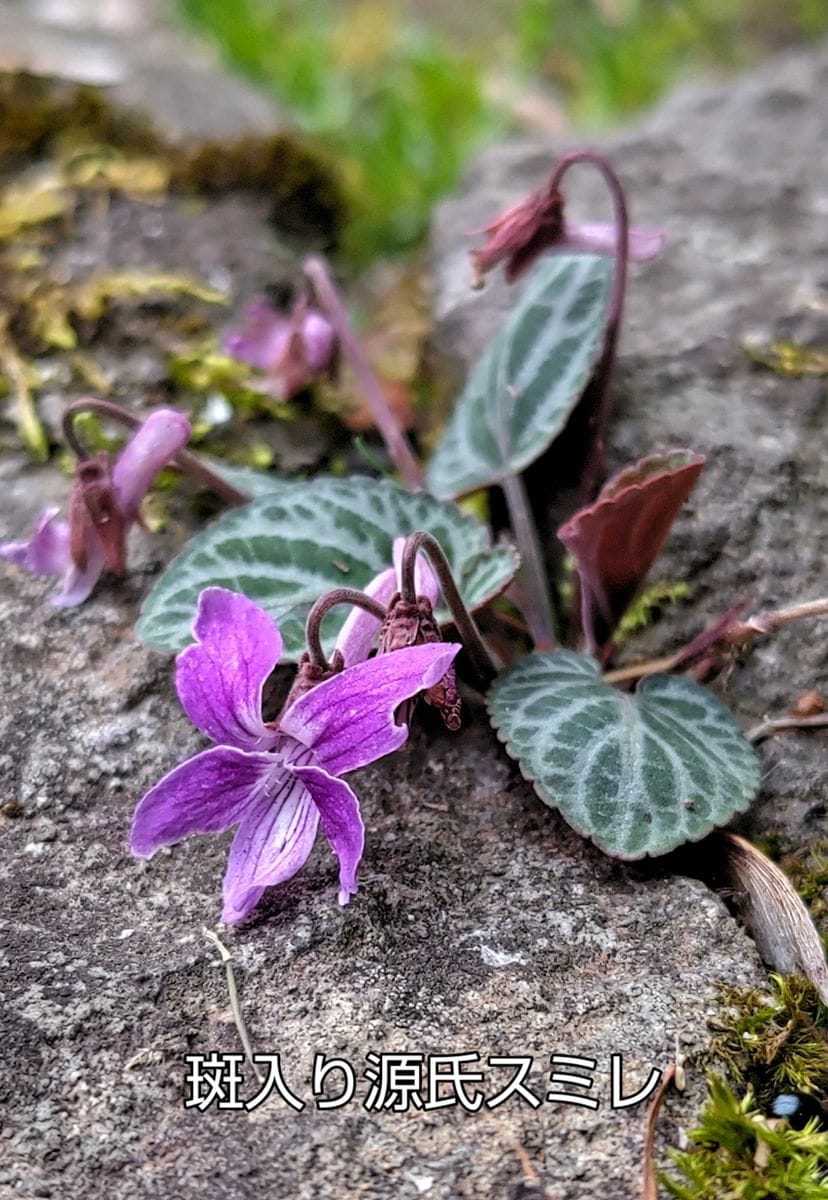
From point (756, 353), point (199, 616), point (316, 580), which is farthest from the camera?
point (756, 353)

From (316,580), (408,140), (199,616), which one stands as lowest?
(408,140)

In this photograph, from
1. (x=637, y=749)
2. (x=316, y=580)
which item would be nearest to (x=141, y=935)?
(x=316, y=580)

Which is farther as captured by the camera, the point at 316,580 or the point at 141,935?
the point at 316,580

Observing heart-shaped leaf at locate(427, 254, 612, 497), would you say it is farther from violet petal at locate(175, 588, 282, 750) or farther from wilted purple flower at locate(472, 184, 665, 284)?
violet petal at locate(175, 588, 282, 750)

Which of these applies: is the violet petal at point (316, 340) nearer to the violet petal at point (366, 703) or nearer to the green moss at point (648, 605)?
the green moss at point (648, 605)

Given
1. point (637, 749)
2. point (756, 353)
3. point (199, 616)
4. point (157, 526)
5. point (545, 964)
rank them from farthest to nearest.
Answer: point (756, 353), point (157, 526), point (637, 749), point (545, 964), point (199, 616)

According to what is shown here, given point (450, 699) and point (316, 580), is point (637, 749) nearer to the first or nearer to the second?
point (450, 699)

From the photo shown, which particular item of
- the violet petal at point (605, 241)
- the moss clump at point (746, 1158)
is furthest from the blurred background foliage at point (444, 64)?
the moss clump at point (746, 1158)

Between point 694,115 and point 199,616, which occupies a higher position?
point 199,616
